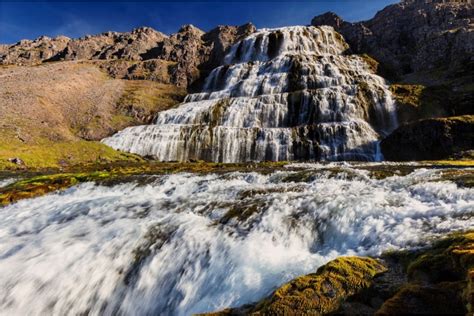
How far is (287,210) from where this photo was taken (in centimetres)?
1391

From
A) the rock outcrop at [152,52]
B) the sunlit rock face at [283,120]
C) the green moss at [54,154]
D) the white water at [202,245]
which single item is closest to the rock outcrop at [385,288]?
the white water at [202,245]

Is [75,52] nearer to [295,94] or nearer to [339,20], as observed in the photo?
[339,20]

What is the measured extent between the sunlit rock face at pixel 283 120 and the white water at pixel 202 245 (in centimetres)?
3185

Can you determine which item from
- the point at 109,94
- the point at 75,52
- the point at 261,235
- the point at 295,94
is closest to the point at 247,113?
the point at 295,94

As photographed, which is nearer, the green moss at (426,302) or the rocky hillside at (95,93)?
the green moss at (426,302)

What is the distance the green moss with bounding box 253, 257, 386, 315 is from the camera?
6461 mm

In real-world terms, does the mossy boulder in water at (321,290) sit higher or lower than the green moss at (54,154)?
lower

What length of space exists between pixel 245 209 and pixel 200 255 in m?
3.90

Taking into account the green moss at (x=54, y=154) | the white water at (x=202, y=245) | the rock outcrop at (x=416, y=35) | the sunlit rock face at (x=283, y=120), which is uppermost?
the rock outcrop at (x=416, y=35)

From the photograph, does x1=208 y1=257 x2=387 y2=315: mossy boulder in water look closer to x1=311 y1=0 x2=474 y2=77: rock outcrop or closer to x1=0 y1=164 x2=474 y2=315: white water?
x1=0 y1=164 x2=474 y2=315: white water

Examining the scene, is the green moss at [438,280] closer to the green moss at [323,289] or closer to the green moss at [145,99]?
the green moss at [323,289]

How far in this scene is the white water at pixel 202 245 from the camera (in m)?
9.94

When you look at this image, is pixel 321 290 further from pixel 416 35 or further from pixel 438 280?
pixel 416 35

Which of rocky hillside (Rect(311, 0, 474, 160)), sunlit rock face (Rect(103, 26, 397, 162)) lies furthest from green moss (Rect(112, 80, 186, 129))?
rocky hillside (Rect(311, 0, 474, 160))
